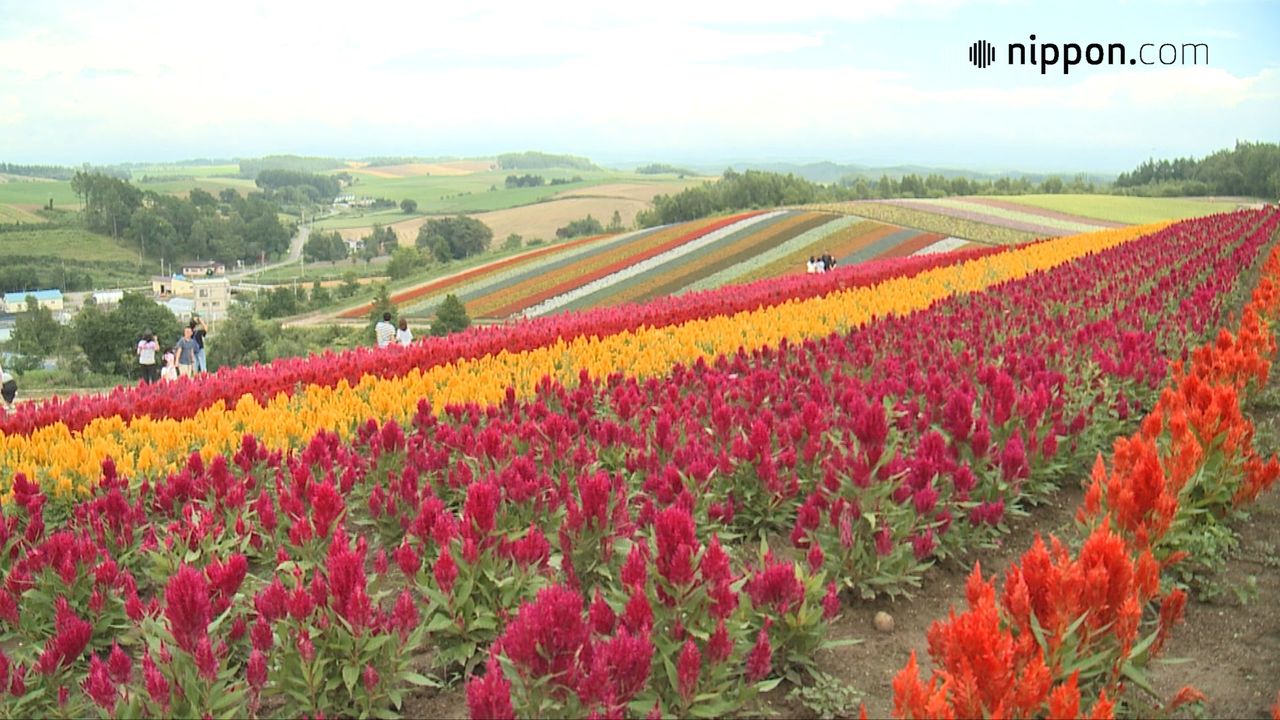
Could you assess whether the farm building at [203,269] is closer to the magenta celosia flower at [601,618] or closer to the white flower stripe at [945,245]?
the white flower stripe at [945,245]

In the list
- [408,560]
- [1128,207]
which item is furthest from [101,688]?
[1128,207]

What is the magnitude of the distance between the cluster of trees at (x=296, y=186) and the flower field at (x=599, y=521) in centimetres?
18707

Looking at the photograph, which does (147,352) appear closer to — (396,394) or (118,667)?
(396,394)

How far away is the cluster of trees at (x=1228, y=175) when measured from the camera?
232 ft

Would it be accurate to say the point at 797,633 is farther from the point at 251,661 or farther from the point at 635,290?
the point at 635,290

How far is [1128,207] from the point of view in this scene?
189 ft

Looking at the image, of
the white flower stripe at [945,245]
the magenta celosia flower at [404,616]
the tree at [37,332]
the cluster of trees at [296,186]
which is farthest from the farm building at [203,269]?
the magenta celosia flower at [404,616]

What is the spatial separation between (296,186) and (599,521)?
201m

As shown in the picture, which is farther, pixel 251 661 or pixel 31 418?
pixel 31 418

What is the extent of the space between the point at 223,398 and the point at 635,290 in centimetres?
3283

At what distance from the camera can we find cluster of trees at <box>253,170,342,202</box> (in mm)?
185125

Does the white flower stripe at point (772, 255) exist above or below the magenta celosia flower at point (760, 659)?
above

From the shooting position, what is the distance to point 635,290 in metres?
40.5

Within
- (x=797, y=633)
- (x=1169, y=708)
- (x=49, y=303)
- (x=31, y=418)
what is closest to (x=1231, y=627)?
(x=1169, y=708)
